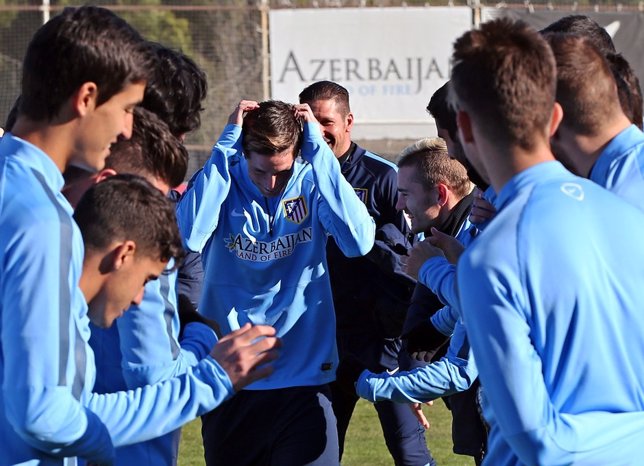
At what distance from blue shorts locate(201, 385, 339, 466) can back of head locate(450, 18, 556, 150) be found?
2.53 m

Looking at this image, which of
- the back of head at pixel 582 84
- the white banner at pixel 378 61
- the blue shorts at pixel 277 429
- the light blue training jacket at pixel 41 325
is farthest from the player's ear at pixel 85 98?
the white banner at pixel 378 61

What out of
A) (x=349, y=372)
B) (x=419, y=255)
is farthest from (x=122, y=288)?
(x=349, y=372)

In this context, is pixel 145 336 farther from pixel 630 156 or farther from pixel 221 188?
pixel 221 188

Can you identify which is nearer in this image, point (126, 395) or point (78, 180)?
point (126, 395)

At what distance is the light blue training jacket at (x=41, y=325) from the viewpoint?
7.80ft

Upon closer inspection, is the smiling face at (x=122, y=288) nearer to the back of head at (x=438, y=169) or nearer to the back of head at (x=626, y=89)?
the back of head at (x=626, y=89)

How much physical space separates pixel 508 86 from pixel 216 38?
15568 mm

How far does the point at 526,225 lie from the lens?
2.42 m

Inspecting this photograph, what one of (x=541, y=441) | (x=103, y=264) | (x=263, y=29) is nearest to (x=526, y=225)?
(x=541, y=441)

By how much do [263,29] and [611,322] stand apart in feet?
48.3

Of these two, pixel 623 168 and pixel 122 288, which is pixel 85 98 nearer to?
pixel 122 288

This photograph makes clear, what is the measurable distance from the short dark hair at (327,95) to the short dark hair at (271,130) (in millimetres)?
1203

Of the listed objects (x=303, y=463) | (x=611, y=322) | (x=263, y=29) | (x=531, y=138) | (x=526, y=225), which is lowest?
(x=303, y=463)

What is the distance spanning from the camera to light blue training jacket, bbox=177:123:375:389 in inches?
192
